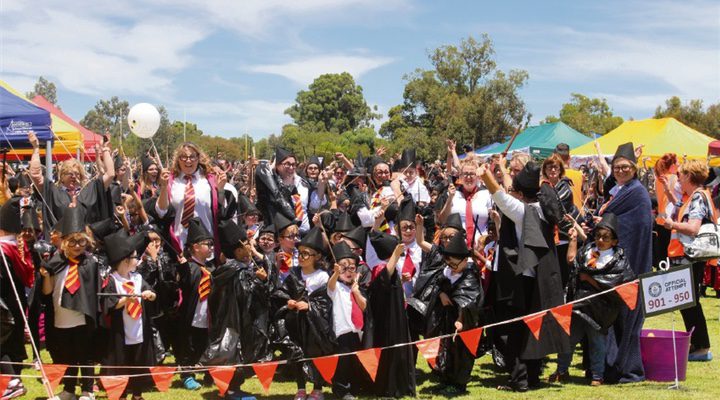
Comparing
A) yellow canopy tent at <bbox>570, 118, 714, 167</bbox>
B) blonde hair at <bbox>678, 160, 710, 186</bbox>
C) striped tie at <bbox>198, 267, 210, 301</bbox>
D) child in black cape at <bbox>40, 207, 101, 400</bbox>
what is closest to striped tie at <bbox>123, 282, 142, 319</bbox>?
child in black cape at <bbox>40, 207, 101, 400</bbox>

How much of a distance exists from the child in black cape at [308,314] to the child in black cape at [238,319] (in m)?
0.24

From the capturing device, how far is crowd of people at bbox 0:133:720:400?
6730 millimetres

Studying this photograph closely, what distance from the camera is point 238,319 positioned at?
7055mm

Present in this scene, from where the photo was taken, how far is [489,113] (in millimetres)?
46500

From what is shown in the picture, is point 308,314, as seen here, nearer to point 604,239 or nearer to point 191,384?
point 191,384

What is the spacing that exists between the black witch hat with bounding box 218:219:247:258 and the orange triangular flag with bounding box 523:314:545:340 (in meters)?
2.82

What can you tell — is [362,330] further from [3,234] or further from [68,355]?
[3,234]

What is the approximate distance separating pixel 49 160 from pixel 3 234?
25.6 ft

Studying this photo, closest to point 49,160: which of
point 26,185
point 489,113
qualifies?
point 26,185

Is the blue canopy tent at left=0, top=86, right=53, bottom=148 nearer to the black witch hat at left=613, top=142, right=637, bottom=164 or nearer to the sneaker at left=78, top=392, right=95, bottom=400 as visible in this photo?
the sneaker at left=78, top=392, right=95, bottom=400

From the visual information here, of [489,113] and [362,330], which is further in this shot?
[489,113]

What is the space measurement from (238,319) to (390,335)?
55.3 inches

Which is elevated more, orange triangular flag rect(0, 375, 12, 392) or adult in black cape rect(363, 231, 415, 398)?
adult in black cape rect(363, 231, 415, 398)

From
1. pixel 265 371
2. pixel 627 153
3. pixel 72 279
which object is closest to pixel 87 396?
pixel 72 279
